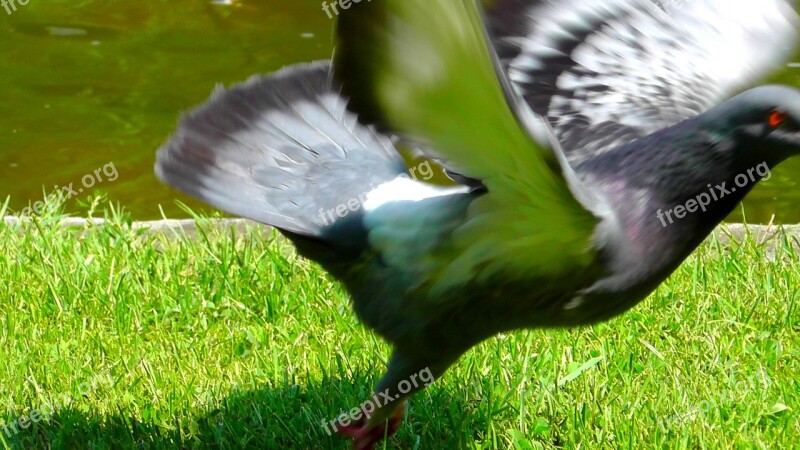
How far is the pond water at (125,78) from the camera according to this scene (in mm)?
6145

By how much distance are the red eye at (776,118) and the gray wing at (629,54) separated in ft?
2.23

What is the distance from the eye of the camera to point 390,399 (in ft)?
10.5

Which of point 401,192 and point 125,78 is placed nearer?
point 401,192

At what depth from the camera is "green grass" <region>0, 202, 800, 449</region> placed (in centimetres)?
349

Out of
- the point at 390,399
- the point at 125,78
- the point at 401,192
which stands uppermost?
the point at 401,192

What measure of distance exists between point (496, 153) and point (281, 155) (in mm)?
1027

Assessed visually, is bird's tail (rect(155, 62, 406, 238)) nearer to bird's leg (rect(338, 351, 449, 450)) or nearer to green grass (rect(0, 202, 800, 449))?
bird's leg (rect(338, 351, 449, 450))

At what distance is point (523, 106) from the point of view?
233 centimetres

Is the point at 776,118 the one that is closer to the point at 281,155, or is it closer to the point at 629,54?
the point at 629,54

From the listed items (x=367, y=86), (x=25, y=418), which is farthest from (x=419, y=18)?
(x=25, y=418)

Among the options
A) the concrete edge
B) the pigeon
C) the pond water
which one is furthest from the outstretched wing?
the pond water

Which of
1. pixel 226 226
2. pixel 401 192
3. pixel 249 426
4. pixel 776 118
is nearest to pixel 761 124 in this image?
pixel 776 118

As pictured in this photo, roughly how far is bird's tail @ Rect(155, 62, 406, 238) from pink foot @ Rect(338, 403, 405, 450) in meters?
0.63

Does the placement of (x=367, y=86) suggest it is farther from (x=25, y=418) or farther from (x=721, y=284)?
(x=721, y=284)
